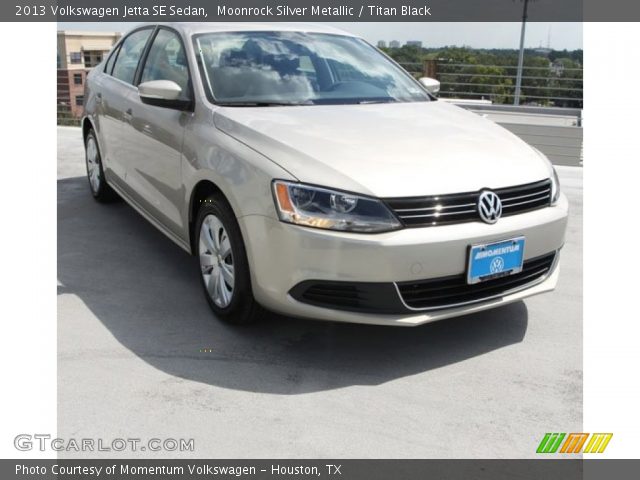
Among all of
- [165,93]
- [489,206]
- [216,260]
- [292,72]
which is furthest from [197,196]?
[489,206]

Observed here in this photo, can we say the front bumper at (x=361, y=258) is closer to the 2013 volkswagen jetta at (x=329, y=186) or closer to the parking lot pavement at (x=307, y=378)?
the 2013 volkswagen jetta at (x=329, y=186)

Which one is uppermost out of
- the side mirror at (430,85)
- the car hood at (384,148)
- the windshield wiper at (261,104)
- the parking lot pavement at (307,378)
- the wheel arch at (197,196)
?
the side mirror at (430,85)

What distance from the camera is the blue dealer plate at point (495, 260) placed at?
2.98 m

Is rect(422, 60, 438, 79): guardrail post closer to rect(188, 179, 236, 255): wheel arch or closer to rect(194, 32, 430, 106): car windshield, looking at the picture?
rect(194, 32, 430, 106): car windshield

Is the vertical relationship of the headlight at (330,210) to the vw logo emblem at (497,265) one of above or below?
above

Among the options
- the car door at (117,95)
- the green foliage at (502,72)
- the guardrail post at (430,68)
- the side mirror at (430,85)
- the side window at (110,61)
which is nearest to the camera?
the side mirror at (430,85)

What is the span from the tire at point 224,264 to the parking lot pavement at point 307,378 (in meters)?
0.13

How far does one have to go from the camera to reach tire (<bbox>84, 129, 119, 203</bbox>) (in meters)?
5.66

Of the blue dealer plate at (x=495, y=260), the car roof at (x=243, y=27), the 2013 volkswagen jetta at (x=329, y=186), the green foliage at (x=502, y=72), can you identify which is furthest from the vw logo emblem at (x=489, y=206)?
the green foliage at (x=502, y=72)

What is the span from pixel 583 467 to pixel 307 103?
229cm

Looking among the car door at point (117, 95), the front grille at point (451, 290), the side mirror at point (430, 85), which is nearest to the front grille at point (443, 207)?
the front grille at point (451, 290)

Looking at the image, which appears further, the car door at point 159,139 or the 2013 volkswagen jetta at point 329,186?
the car door at point 159,139

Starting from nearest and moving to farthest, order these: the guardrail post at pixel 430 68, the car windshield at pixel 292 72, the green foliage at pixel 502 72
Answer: the car windshield at pixel 292 72, the green foliage at pixel 502 72, the guardrail post at pixel 430 68

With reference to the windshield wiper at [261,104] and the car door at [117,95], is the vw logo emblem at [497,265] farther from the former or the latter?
the car door at [117,95]
